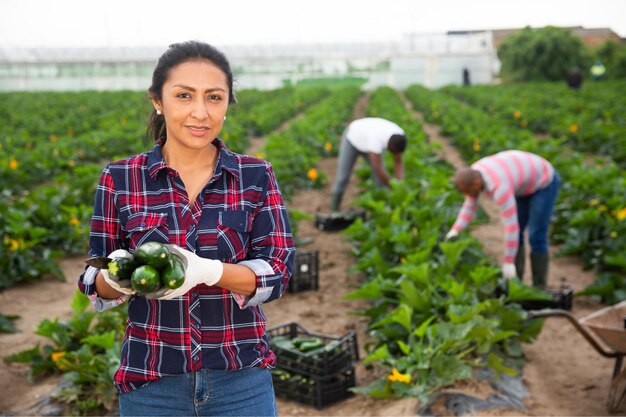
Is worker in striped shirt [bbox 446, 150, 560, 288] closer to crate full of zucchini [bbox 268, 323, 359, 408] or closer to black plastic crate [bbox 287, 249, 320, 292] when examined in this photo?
black plastic crate [bbox 287, 249, 320, 292]

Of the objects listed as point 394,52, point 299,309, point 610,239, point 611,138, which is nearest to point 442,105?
point 611,138

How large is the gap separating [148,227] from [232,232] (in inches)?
9.0

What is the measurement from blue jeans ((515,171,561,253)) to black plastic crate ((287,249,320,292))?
1.86 metres

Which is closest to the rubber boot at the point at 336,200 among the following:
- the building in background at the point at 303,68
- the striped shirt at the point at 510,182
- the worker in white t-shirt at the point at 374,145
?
the worker in white t-shirt at the point at 374,145

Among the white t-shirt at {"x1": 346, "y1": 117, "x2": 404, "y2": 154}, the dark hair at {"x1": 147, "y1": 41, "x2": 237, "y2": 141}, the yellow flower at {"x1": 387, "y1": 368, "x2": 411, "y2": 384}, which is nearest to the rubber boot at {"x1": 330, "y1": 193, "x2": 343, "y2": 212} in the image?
the white t-shirt at {"x1": 346, "y1": 117, "x2": 404, "y2": 154}

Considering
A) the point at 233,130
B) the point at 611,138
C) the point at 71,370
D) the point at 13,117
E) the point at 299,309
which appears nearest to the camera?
the point at 71,370

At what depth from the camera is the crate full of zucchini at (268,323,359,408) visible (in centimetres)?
405

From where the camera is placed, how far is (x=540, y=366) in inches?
187

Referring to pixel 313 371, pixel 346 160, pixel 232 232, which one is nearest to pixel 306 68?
pixel 346 160

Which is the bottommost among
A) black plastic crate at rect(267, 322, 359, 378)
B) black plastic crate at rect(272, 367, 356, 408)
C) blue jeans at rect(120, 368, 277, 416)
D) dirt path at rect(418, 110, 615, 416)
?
dirt path at rect(418, 110, 615, 416)

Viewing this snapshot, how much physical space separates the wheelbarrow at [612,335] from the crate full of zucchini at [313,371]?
126 centimetres

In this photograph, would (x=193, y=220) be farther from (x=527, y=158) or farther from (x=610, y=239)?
(x=610, y=239)

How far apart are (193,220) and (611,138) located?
1255 cm

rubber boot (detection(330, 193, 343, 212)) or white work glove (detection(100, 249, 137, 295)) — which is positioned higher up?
white work glove (detection(100, 249, 137, 295))
